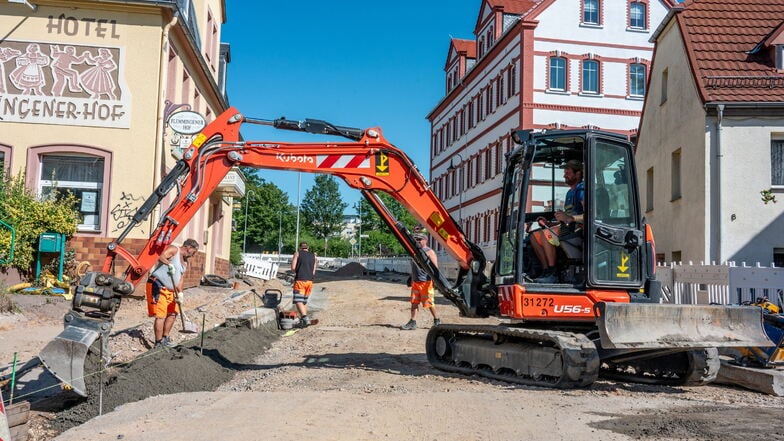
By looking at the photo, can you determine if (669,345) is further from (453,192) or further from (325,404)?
(453,192)

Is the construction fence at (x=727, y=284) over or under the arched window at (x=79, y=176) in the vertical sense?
under

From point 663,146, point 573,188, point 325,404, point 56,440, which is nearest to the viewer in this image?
point 56,440

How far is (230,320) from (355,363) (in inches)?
156

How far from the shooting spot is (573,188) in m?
8.47

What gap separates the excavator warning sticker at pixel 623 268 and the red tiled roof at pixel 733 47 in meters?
12.7

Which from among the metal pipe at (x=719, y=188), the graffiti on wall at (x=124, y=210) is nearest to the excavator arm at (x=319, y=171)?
the graffiti on wall at (x=124, y=210)

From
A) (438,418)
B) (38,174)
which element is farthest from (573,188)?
(38,174)

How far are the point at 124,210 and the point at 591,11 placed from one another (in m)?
25.8

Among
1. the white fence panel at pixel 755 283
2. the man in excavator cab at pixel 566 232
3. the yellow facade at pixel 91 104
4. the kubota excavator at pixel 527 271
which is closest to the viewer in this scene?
the kubota excavator at pixel 527 271

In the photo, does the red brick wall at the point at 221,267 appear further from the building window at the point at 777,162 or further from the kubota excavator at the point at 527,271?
the kubota excavator at the point at 527,271

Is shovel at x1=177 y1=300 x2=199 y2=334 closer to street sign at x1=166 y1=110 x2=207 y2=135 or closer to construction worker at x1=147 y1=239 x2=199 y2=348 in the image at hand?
construction worker at x1=147 y1=239 x2=199 y2=348

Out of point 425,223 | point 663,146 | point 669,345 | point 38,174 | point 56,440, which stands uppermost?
point 663,146

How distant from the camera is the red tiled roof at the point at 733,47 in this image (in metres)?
19.5

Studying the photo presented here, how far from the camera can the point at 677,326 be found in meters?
7.82
